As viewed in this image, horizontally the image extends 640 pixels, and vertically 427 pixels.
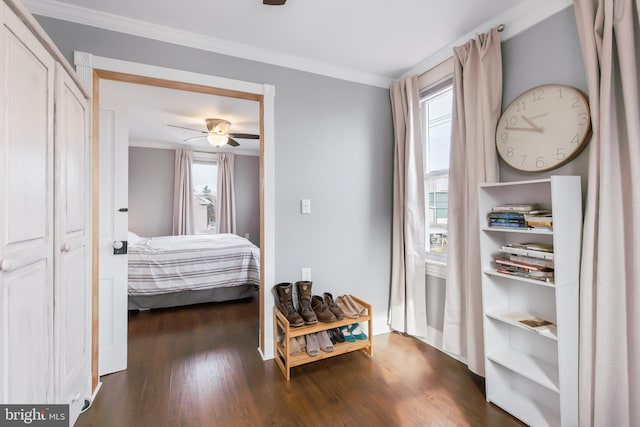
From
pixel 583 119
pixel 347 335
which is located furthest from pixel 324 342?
pixel 583 119

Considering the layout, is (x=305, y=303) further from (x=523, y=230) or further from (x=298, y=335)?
(x=523, y=230)

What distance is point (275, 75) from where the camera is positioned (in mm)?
2281

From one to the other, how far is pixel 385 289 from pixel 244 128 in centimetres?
340

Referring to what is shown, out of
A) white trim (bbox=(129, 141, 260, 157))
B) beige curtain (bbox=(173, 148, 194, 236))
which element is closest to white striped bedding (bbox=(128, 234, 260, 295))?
beige curtain (bbox=(173, 148, 194, 236))

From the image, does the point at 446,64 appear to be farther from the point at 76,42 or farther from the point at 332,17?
the point at 76,42

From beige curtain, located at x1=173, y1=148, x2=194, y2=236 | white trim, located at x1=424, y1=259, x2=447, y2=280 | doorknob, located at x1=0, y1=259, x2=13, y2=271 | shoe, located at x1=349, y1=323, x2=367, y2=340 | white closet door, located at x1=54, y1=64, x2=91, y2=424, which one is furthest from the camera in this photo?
beige curtain, located at x1=173, y1=148, x2=194, y2=236

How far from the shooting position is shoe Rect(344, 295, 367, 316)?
7.29ft

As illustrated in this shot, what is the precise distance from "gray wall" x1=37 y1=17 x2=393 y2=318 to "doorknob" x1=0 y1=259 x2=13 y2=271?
1.54 metres

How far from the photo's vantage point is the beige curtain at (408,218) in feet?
8.13

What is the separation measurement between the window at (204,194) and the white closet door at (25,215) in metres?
5.03

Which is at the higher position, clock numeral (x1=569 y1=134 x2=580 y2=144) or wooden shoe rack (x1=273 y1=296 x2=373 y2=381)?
clock numeral (x1=569 y1=134 x2=580 y2=144)

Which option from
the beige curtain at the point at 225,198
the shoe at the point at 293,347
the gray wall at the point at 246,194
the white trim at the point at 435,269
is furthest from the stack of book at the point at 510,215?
the gray wall at the point at 246,194

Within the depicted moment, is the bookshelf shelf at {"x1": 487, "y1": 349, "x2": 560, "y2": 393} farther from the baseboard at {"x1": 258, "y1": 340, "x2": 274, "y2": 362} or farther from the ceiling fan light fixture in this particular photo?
the ceiling fan light fixture

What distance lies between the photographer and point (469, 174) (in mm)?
1983
